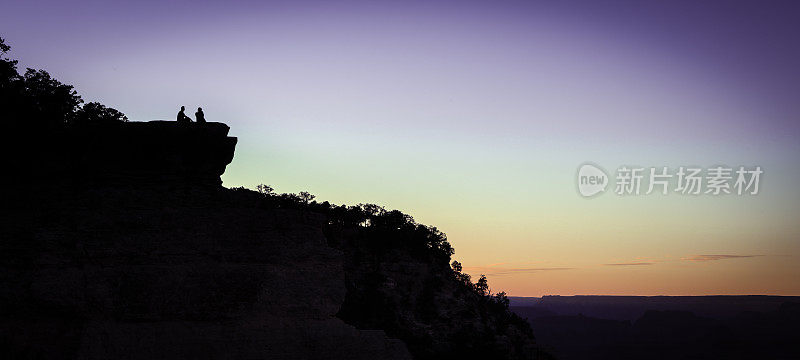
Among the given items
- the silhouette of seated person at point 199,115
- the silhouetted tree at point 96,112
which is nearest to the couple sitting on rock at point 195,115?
the silhouette of seated person at point 199,115

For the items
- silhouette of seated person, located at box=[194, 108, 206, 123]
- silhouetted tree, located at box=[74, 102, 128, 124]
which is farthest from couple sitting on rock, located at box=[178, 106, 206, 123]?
silhouetted tree, located at box=[74, 102, 128, 124]

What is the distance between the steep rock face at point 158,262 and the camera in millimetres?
15352

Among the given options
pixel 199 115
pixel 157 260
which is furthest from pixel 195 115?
pixel 157 260

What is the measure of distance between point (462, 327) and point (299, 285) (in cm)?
3711

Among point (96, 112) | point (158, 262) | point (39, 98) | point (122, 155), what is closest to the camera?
point (158, 262)

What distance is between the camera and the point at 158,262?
1623 cm

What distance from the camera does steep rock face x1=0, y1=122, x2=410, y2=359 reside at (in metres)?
15.4

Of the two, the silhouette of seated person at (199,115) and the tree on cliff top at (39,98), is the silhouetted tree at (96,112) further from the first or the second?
the silhouette of seated person at (199,115)

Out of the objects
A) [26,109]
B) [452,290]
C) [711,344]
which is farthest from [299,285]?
[711,344]

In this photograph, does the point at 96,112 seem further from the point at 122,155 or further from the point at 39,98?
the point at 122,155

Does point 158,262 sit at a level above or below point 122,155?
below

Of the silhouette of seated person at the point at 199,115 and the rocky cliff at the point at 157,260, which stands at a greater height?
the silhouette of seated person at the point at 199,115

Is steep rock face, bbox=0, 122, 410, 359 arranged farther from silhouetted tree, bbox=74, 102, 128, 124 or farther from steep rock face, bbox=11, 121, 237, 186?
silhouetted tree, bbox=74, 102, 128, 124

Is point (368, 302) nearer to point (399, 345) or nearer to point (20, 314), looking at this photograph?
point (399, 345)
